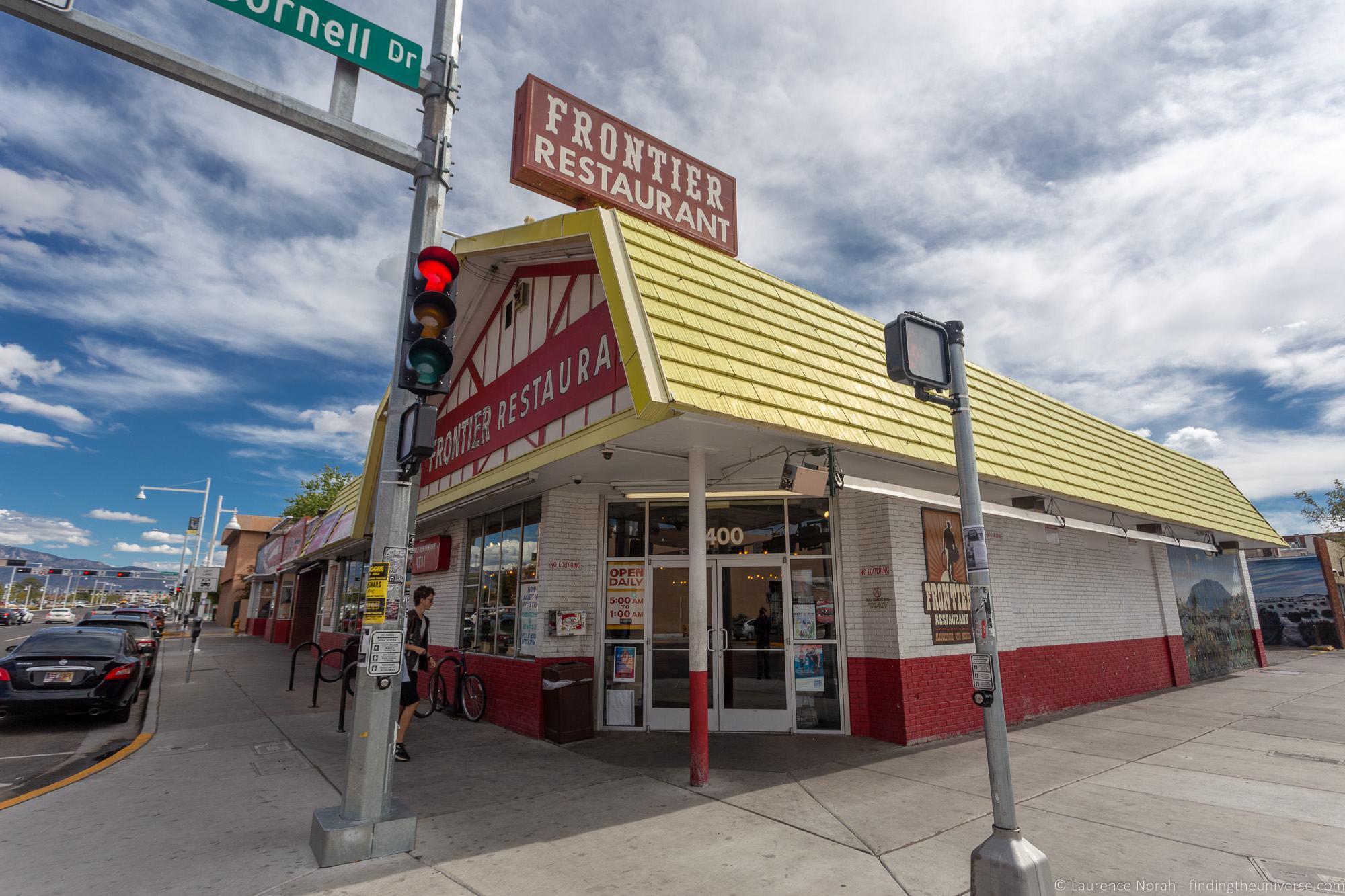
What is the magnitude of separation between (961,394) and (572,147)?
267 inches

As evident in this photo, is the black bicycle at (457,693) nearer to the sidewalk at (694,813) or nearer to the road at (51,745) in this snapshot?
the sidewalk at (694,813)

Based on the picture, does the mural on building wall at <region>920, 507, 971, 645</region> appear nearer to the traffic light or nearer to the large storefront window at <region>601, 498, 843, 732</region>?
the large storefront window at <region>601, 498, 843, 732</region>

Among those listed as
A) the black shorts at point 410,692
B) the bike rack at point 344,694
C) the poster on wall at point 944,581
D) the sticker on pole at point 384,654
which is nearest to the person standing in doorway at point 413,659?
the black shorts at point 410,692

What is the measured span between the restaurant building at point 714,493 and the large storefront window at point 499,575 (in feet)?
0.19

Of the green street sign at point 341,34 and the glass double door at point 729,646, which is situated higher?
the green street sign at point 341,34

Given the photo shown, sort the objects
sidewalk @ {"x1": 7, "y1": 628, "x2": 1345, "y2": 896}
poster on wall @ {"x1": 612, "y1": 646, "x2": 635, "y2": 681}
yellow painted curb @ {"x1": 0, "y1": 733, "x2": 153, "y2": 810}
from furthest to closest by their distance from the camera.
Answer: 1. poster on wall @ {"x1": 612, "y1": 646, "x2": 635, "y2": 681}
2. yellow painted curb @ {"x1": 0, "y1": 733, "x2": 153, "y2": 810}
3. sidewalk @ {"x1": 7, "y1": 628, "x2": 1345, "y2": 896}

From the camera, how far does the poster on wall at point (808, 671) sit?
8891 millimetres

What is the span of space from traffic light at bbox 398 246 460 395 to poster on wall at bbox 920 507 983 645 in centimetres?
702

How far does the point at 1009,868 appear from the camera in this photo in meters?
3.56

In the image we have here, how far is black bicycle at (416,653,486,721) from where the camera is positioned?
33.2 ft

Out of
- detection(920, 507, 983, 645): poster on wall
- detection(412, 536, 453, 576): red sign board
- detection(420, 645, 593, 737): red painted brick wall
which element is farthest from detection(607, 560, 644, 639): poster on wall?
detection(412, 536, 453, 576): red sign board

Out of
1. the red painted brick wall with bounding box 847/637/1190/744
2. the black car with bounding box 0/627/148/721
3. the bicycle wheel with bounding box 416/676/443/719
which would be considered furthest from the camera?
the bicycle wheel with bounding box 416/676/443/719

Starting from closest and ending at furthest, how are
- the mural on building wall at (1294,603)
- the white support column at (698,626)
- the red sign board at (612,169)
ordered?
the white support column at (698,626) → the red sign board at (612,169) → the mural on building wall at (1294,603)

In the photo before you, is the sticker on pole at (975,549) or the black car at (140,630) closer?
the sticker on pole at (975,549)
